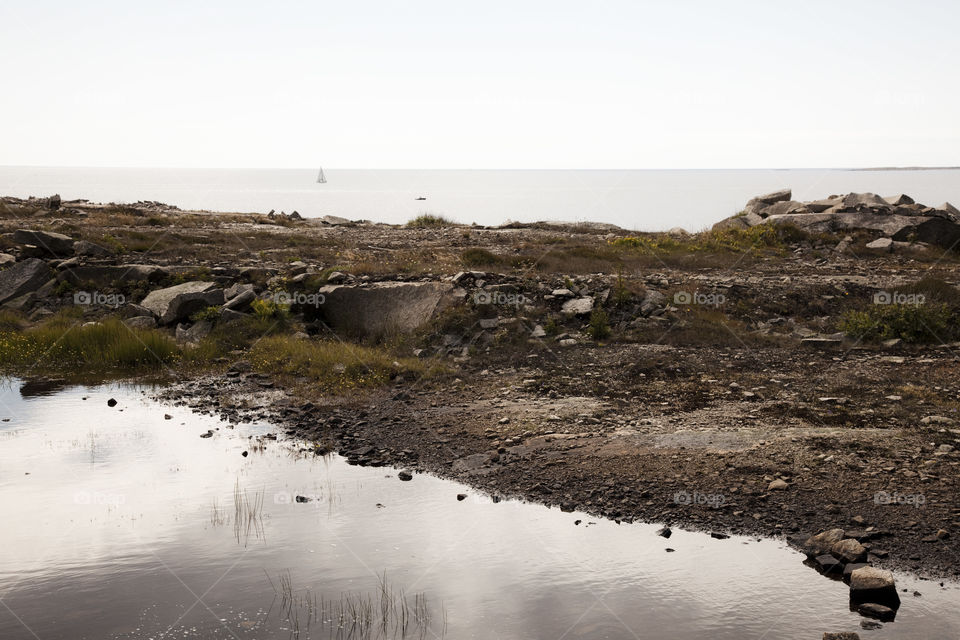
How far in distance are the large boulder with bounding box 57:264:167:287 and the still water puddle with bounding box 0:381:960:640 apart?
32.1 ft

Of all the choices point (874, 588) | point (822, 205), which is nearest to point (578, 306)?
point (874, 588)

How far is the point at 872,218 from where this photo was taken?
2675 cm

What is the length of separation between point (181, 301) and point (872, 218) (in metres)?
22.9

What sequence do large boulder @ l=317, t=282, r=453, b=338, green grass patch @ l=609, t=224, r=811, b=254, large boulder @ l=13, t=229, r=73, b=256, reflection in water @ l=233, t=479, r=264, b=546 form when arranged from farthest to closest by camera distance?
green grass patch @ l=609, t=224, r=811, b=254 < large boulder @ l=13, t=229, r=73, b=256 < large boulder @ l=317, t=282, r=453, b=338 < reflection in water @ l=233, t=479, r=264, b=546

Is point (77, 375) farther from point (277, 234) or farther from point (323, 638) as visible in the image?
point (277, 234)

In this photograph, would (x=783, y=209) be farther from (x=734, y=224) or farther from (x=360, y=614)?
(x=360, y=614)

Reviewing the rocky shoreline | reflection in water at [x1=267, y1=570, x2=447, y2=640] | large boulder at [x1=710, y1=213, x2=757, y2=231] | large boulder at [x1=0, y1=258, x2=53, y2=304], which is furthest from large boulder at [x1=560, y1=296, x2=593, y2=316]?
large boulder at [x1=710, y1=213, x2=757, y2=231]

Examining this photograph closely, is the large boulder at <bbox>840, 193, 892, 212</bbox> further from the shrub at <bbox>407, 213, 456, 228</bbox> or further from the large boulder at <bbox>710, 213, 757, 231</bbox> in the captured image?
the shrub at <bbox>407, 213, 456, 228</bbox>

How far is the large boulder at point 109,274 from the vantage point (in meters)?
Result: 19.2

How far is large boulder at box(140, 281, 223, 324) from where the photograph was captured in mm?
17188

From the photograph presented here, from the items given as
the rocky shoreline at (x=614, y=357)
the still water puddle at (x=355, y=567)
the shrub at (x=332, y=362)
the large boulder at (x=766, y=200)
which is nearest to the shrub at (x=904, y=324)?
the rocky shoreline at (x=614, y=357)

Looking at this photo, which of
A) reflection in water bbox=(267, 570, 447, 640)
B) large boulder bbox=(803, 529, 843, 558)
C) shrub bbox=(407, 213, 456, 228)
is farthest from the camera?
shrub bbox=(407, 213, 456, 228)

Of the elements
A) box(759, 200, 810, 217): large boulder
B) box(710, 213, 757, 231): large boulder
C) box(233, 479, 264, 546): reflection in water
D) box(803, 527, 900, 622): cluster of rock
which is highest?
box(759, 200, 810, 217): large boulder

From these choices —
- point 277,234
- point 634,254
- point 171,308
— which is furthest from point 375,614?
point 277,234
